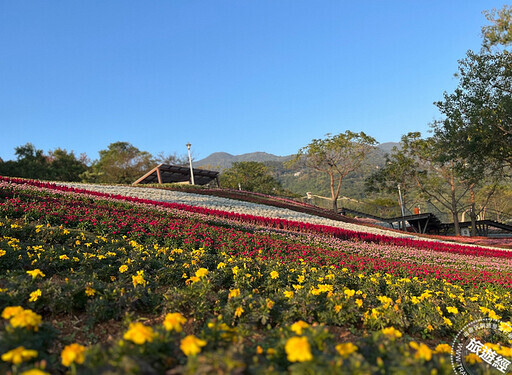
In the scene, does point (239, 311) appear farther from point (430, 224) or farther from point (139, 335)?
point (430, 224)

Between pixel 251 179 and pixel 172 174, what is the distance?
66.1 ft

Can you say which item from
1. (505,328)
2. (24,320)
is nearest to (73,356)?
(24,320)

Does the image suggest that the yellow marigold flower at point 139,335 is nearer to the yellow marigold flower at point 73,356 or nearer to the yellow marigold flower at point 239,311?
the yellow marigold flower at point 73,356

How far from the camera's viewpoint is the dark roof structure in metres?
29.0

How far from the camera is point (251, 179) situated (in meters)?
51.3

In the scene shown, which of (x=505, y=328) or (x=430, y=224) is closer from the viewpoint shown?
(x=505, y=328)

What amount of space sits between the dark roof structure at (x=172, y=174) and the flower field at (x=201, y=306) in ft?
66.0

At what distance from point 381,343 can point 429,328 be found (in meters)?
1.95

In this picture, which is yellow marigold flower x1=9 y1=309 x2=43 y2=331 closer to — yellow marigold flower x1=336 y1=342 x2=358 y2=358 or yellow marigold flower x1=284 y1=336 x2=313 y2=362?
yellow marigold flower x1=284 y1=336 x2=313 y2=362

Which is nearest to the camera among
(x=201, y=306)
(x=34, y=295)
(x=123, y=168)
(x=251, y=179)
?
(x=34, y=295)

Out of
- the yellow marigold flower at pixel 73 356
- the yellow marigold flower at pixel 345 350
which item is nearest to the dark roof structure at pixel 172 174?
the yellow marigold flower at pixel 73 356

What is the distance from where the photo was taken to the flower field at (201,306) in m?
1.95

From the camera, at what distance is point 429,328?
384 cm

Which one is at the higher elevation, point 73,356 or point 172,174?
point 172,174
